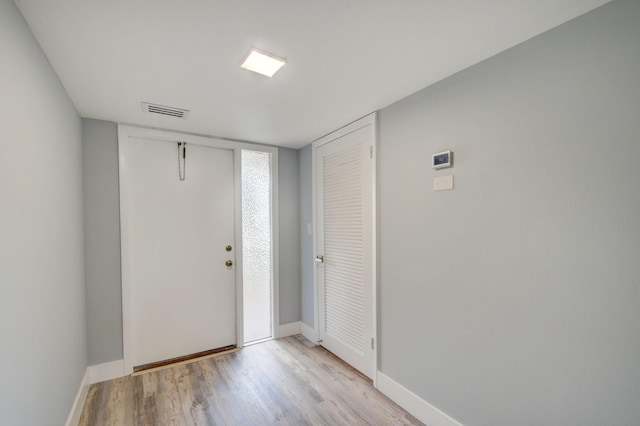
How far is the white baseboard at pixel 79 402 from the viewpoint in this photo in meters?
1.77

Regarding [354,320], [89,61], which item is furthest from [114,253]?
[354,320]

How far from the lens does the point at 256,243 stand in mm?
3211

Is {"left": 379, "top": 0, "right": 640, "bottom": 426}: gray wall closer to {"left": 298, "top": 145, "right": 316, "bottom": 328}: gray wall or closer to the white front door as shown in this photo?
{"left": 298, "top": 145, "right": 316, "bottom": 328}: gray wall

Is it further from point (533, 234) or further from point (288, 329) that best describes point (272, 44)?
point (288, 329)

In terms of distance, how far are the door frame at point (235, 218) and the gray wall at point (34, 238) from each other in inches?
19.8

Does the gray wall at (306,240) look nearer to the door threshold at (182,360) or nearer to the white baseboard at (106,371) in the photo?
the door threshold at (182,360)

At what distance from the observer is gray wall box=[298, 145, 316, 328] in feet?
10.6

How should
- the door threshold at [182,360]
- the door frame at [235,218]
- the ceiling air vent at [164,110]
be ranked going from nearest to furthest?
the ceiling air vent at [164,110] < the door frame at [235,218] < the door threshold at [182,360]

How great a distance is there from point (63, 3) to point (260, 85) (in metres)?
0.95

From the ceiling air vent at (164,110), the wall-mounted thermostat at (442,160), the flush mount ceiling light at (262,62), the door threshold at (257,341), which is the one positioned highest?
the flush mount ceiling light at (262,62)

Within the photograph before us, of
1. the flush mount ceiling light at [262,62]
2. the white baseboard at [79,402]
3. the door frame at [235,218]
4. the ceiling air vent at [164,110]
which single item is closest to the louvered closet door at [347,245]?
the door frame at [235,218]

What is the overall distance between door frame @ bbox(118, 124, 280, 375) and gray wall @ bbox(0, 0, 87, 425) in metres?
0.50

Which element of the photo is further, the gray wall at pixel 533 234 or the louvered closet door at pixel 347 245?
the louvered closet door at pixel 347 245

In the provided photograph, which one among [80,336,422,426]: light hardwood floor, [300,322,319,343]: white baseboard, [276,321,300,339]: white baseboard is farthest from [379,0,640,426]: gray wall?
[276,321,300,339]: white baseboard
